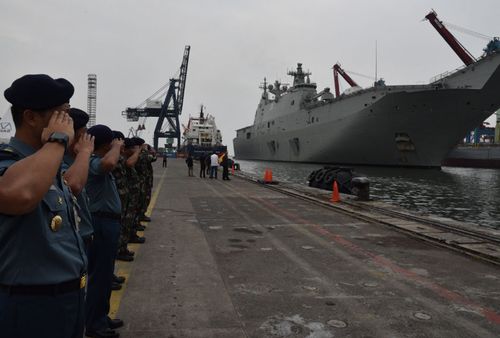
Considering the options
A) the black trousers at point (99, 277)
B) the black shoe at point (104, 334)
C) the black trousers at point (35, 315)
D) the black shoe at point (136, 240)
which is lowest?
the black shoe at point (104, 334)

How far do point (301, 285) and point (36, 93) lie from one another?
399 cm

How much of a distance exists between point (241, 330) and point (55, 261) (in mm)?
2306

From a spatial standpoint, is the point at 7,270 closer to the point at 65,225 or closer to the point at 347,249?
the point at 65,225

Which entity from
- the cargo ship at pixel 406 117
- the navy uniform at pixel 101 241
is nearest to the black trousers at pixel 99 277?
the navy uniform at pixel 101 241

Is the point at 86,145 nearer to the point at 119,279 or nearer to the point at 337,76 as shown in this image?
the point at 119,279

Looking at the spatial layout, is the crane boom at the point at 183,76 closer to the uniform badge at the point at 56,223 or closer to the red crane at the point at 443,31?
the red crane at the point at 443,31

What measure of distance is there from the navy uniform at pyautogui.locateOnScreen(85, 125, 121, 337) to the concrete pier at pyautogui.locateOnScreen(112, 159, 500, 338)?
269 millimetres

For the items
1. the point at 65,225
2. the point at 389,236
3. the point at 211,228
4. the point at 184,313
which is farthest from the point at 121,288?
the point at 389,236

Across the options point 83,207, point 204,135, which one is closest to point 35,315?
point 83,207

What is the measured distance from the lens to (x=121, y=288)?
486 cm

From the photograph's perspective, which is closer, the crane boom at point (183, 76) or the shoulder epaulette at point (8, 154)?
the shoulder epaulette at point (8, 154)

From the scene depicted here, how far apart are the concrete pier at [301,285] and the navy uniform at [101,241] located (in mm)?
269

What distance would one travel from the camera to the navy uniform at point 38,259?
5.87 feet

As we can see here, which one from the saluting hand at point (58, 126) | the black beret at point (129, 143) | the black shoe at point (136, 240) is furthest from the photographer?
the black shoe at point (136, 240)
